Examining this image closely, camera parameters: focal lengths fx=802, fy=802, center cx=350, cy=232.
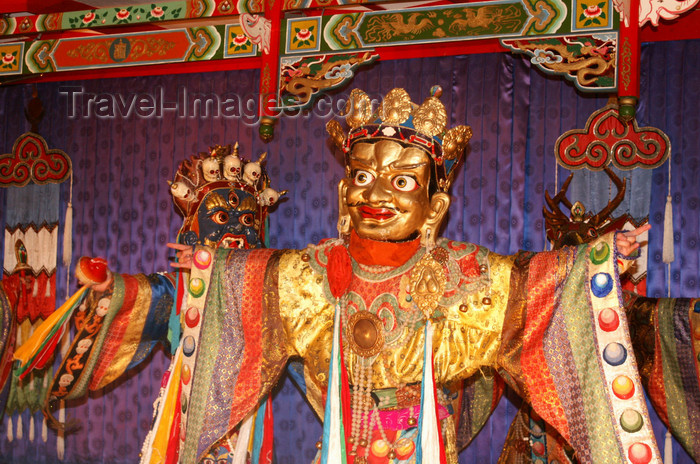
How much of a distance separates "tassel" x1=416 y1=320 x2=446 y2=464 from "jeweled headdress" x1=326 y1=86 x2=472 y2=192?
2.44 feet

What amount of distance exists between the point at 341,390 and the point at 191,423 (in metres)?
0.64

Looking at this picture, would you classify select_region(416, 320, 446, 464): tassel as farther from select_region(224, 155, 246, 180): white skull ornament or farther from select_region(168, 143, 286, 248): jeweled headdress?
select_region(224, 155, 246, 180): white skull ornament

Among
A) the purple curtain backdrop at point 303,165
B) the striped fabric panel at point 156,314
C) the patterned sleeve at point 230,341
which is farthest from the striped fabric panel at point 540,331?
the striped fabric panel at point 156,314

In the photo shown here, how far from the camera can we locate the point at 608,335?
2.79 meters

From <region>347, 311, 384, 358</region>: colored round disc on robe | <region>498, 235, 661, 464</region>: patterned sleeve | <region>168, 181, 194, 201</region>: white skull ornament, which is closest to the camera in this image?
<region>498, 235, 661, 464</region>: patterned sleeve

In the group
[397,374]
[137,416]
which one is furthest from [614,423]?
[137,416]

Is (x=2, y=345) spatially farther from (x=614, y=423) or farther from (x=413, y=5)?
(x=614, y=423)

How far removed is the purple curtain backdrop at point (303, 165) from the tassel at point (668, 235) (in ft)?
0.12

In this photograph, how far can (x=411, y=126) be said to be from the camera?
3090 mm

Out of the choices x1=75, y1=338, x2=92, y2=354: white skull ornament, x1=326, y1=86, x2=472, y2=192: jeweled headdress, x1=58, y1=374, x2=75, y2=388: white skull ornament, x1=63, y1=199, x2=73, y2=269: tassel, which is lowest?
x1=58, y1=374, x2=75, y2=388: white skull ornament

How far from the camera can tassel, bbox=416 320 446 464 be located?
2.79m

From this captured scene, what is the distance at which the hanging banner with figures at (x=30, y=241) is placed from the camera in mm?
5027

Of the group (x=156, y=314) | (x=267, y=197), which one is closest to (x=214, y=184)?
(x=267, y=197)

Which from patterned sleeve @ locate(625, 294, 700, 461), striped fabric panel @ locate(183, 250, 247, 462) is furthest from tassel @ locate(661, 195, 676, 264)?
striped fabric panel @ locate(183, 250, 247, 462)
